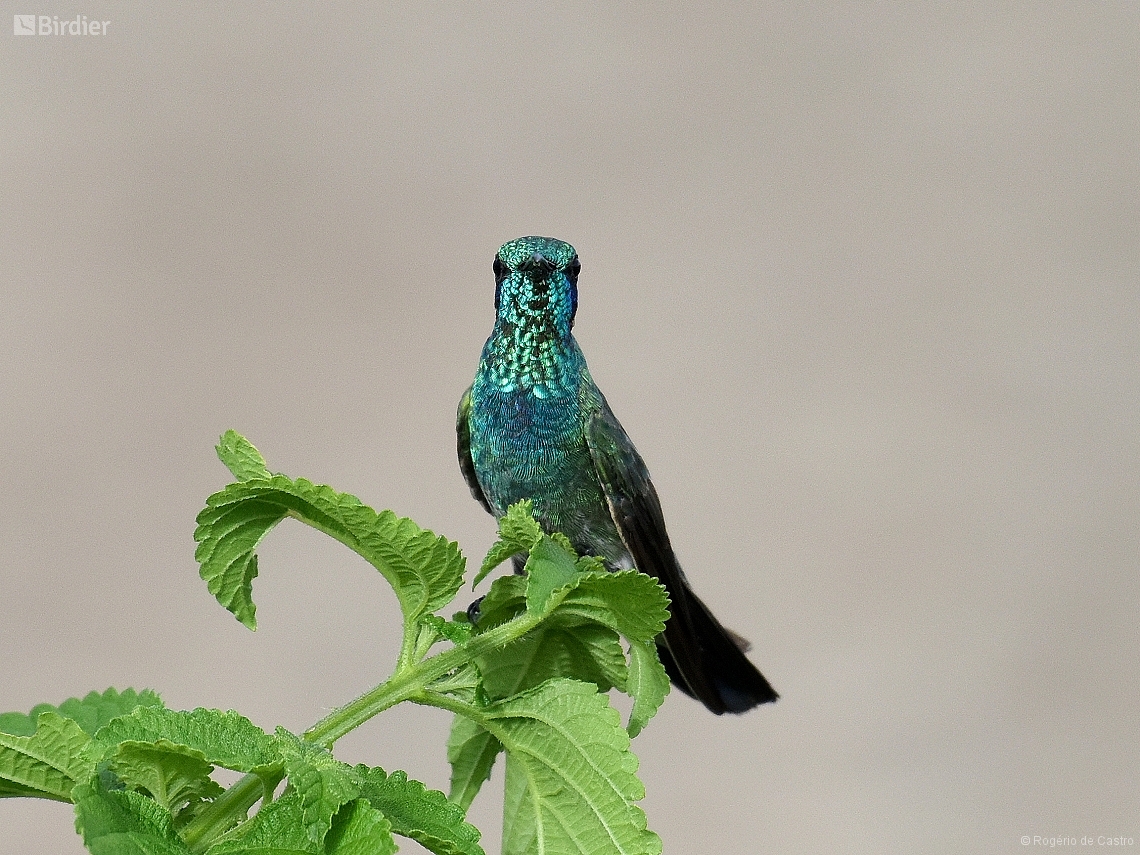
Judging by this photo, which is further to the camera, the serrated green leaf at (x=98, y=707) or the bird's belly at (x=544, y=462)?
the bird's belly at (x=544, y=462)

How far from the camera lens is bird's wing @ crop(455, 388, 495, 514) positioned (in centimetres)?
129

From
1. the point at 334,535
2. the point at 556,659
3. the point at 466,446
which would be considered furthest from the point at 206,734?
the point at 466,446

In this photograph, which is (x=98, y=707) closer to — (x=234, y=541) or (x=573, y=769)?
(x=234, y=541)

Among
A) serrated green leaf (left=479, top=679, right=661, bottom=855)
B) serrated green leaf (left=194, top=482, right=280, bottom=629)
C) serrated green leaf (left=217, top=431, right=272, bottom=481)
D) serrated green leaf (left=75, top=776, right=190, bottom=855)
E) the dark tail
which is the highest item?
the dark tail

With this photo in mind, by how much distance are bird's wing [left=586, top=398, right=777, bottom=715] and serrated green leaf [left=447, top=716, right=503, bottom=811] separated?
222mm

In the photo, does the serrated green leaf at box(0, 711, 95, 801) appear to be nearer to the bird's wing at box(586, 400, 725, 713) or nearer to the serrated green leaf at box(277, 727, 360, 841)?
the serrated green leaf at box(277, 727, 360, 841)

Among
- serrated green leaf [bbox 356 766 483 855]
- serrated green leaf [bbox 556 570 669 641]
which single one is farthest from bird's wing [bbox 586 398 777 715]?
serrated green leaf [bbox 356 766 483 855]

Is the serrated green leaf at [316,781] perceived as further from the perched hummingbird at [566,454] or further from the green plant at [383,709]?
the perched hummingbird at [566,454]

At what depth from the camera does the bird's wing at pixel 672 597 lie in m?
1.07

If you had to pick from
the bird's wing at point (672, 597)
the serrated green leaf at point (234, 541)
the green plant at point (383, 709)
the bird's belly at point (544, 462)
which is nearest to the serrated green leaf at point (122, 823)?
the green plant at point (383, 709)

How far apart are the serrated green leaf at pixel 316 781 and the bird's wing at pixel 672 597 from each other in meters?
0.47

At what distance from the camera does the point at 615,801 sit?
65 cm

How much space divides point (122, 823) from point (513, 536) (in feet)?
0.83

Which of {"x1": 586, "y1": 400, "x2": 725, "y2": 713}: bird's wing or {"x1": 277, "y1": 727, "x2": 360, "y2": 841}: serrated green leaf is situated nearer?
{"x1": 277, "y1": 727, "x2": 360, "y2": 841}: serrated green leaf
